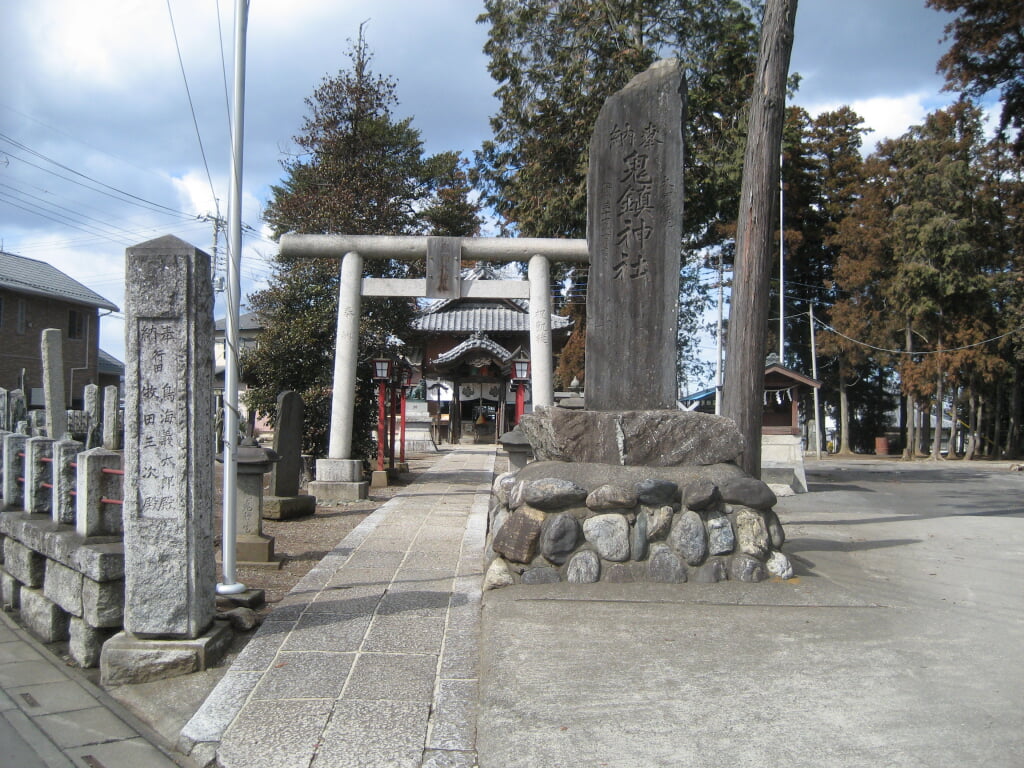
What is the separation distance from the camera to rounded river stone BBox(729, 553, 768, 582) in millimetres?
5641

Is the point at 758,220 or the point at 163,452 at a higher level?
the point at 758,220

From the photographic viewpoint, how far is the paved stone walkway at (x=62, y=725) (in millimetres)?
3680

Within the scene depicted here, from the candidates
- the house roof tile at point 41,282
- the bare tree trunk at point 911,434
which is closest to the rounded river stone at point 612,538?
the house roof tile at point 41,282

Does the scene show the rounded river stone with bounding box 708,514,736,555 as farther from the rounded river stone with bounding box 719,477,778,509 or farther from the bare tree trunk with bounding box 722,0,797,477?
the bare tree trunk with bounding box 722,0,797,477

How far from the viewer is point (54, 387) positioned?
9.24 metres

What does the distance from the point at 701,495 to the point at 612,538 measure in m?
0.72

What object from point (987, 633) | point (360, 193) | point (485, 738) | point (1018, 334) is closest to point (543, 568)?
point (485, 738)

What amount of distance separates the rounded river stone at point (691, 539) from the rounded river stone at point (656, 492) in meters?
0.19

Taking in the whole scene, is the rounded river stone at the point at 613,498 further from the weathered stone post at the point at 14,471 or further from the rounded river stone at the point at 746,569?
the weathered stone post at the point at 14,471

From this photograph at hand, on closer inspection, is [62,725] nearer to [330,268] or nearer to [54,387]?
[54,387]

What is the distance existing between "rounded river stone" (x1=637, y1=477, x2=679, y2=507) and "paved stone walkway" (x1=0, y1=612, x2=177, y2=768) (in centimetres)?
339

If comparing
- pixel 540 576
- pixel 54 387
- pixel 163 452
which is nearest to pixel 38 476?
pixel 163 452

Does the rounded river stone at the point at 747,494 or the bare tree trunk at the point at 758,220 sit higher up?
the bare tree trunk at the point at 758,220

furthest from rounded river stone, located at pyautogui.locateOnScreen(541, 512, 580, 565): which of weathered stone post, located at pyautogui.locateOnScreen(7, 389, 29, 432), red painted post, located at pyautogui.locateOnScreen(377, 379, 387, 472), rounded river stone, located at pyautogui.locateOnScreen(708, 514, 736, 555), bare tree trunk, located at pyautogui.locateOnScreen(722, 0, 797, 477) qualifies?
red painted post, located at pyautogui.locateOnScreen(377, 379, 387, 472)
